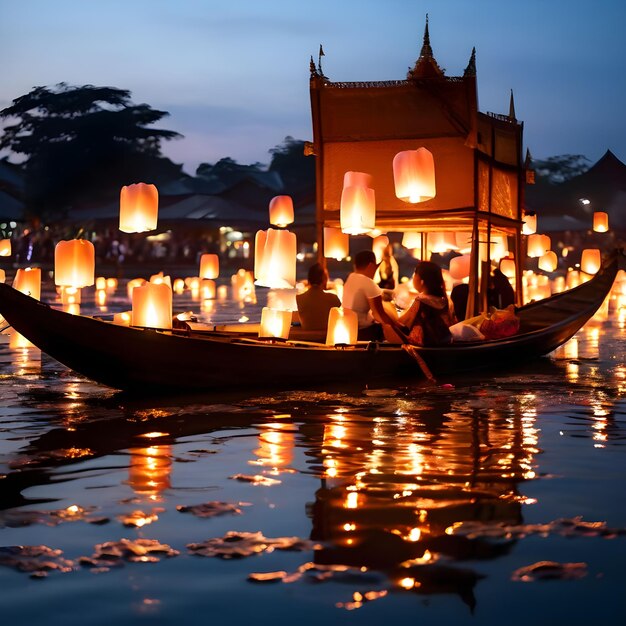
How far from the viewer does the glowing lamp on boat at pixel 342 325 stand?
10523 mm

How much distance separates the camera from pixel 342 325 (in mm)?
10531

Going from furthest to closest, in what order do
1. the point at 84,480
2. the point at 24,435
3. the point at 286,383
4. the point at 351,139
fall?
the point at 351,139 < the point at 286,383 < the point at 24,435 < the point at 84,480

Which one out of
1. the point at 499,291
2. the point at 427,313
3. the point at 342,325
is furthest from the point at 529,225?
the point at 342,325

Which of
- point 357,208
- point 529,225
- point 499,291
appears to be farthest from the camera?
point 529,225

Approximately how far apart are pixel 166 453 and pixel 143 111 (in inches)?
1502

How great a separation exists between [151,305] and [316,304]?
251cm

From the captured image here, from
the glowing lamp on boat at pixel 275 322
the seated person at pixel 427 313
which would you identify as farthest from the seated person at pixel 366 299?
the glowing lamp on boat at pixel 275 322

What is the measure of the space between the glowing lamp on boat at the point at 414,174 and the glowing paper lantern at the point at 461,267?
11.2 feet

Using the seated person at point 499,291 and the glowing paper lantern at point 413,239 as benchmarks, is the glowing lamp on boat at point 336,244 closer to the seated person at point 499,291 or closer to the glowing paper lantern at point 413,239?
the glowing paper lantern at point 413,239

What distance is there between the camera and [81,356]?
908cm

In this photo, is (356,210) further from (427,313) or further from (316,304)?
(427,313)

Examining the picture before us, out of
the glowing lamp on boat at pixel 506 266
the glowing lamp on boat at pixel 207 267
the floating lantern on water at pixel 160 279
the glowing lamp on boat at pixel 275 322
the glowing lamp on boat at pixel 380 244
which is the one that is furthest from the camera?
the glowing lamp on boat at pixel 207 267

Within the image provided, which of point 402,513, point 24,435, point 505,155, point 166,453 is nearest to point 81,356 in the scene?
point 24,435

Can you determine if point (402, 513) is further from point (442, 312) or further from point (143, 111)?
point (143, 111)
